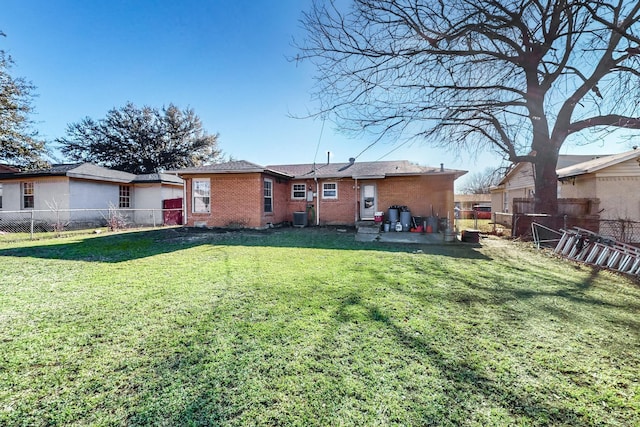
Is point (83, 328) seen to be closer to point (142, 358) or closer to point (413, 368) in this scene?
point (142, 358)

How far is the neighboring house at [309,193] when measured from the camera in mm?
12781

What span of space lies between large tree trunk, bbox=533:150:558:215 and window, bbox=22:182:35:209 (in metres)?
25.2

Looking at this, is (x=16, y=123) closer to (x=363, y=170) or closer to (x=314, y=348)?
(x=363, y=170)

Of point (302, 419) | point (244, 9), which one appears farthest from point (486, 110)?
point (302, 419)

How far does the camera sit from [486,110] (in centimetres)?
1009

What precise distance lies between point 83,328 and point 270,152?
18071 mm

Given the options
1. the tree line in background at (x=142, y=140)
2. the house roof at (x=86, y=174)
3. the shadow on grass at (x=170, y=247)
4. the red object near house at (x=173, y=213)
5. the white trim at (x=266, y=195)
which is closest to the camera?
the shadow on grass at (x=170, y=247)

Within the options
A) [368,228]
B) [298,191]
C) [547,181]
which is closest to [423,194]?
[368,228]

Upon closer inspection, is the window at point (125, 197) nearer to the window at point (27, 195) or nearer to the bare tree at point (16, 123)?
the window at point (27, 195)

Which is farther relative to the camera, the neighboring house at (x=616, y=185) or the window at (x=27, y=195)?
the window at (x=27, y=195)

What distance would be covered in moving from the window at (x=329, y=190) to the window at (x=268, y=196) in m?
3.01

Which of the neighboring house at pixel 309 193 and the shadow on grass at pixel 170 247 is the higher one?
the neighboring house at pixel 309 193

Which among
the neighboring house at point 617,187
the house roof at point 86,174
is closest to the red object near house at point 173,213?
the house roof at point 86,174

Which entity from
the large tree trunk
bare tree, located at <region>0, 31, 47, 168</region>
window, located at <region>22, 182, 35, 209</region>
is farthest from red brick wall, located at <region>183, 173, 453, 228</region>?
bare tree, located at <region>0, 31, 47, 168</region>
